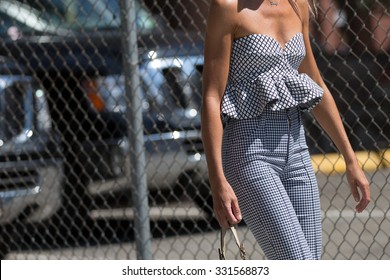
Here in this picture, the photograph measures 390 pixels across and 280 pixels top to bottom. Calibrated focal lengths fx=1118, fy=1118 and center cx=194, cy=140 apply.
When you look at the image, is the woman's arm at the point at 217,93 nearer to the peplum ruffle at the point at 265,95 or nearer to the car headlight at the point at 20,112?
the peplum ruffle at the point at 265,95

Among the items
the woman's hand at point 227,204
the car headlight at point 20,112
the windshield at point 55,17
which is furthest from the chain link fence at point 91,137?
the woman's hand at point 227,204

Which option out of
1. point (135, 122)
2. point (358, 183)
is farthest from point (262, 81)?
point (135, 122)

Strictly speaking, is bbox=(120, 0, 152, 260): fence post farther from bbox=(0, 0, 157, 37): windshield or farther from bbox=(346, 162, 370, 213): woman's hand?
bbox=(346, 162, 370, 213): woman's hand

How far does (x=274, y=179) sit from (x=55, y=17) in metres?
4.67

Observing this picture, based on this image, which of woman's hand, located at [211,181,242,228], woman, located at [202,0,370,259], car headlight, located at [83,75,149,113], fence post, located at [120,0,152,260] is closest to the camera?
woman's hand, located at [211,181,242,228]

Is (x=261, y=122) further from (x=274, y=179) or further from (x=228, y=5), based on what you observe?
(x=228, y=5)

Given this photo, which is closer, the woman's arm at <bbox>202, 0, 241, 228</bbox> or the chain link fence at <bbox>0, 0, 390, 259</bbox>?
the woman's arm at <bbox>202, 0, 241, 228</bbox>

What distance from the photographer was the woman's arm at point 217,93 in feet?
12.9

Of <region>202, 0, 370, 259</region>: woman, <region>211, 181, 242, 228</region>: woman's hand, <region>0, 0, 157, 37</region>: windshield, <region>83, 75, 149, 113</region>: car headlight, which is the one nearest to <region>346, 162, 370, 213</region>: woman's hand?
<region>202, 0, 370, 259</region>: woman

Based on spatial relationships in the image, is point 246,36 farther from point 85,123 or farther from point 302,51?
point 85,123

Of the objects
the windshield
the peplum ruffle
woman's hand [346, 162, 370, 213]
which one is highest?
the windshield

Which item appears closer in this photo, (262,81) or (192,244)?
(262,81)

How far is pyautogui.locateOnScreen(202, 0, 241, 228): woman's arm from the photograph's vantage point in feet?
12.9

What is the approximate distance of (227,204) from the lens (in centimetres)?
392
